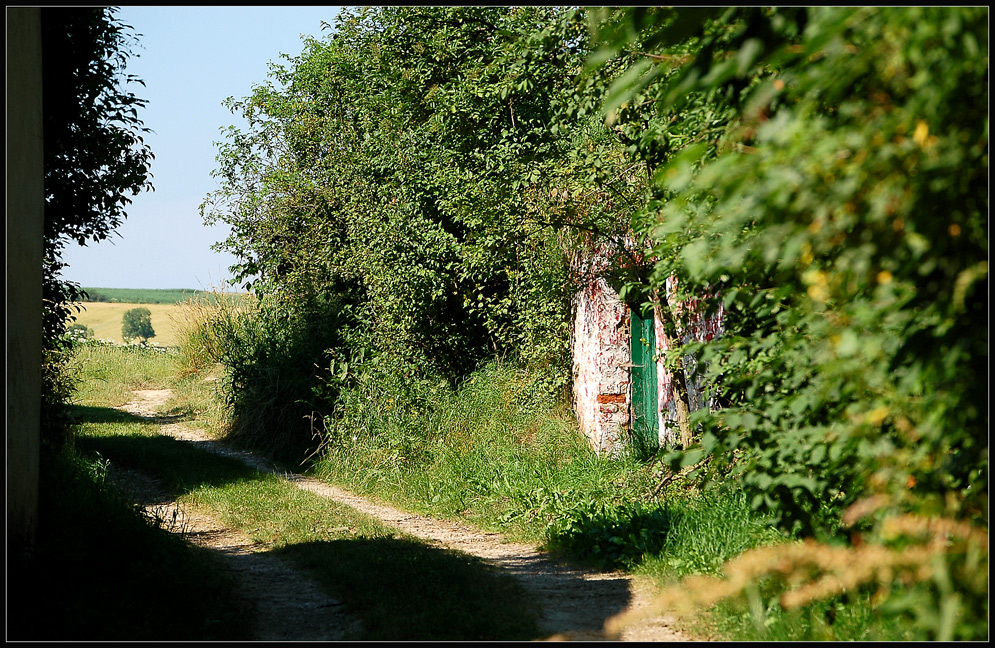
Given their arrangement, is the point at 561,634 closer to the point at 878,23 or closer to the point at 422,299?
the point at 878,23

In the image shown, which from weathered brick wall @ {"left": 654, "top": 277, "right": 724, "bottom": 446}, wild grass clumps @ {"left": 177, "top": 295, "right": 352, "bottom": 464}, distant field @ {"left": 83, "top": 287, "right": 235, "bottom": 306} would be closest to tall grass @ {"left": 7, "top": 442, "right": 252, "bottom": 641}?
weathered brick wall @ {"left": 654, "top": 277, "right": 724, "bottom": 446}

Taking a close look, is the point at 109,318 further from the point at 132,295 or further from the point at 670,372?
the point at 670,372

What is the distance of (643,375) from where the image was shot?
8.66m

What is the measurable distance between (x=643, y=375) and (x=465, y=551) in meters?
3.15

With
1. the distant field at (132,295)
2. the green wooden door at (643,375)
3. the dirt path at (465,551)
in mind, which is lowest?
the dirt path at (465,551)

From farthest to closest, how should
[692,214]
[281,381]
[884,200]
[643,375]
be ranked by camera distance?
[281,381]
[643,375]
[692,214]
[884,200]

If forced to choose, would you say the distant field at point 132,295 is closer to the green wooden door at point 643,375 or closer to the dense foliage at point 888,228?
the green wooden door at point 643,375

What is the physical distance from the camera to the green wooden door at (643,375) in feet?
27.9

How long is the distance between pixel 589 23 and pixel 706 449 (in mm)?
3840

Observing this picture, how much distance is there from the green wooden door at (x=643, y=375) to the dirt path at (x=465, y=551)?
90.5 inches

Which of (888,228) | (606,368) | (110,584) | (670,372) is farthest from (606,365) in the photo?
(888,228)

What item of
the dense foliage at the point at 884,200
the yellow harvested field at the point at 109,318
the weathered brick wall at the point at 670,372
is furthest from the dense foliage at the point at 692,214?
the yellow harvested field at the point at 109,318

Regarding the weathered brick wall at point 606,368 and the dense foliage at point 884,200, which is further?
the weathered brick wall at point 606,368

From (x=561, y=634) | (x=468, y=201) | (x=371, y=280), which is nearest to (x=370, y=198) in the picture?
(x=371, y=280)
